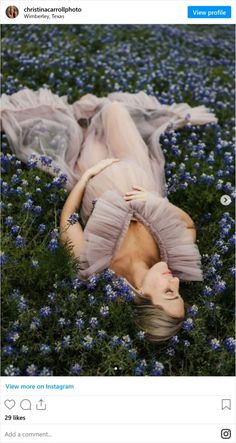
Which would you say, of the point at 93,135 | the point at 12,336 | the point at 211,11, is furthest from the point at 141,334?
the point at 211,11

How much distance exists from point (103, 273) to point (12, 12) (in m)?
1.23

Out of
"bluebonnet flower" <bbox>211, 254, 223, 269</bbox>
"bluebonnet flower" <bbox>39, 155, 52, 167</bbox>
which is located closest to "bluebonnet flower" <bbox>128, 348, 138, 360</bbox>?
"bluebonnet flower" <bbox>211, 254, 223, 269</bbox>

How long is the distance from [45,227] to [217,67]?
252 centimetres

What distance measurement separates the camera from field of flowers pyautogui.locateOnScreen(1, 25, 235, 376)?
2.26 metres

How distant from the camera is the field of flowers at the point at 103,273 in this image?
7.40 feet

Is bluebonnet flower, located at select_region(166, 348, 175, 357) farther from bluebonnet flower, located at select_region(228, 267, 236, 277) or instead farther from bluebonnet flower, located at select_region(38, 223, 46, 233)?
bluebonnet flower, located at select_region(38, 223, 46, 233)

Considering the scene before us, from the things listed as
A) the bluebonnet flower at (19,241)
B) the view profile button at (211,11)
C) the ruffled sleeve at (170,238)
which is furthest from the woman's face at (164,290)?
the view profile button at (211,11)

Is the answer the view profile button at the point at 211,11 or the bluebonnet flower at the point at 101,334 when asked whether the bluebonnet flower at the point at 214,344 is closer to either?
the bluebonnet flower at the point at 101,334

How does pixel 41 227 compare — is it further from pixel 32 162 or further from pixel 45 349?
pixel 45 349

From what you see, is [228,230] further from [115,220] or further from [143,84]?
[143,84]

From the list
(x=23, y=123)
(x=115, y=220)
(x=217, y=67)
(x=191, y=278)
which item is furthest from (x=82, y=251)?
(x=217, y=67)

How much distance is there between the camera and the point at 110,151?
3.02 m

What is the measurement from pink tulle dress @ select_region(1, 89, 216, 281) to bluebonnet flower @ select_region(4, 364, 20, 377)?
0.49 metres
